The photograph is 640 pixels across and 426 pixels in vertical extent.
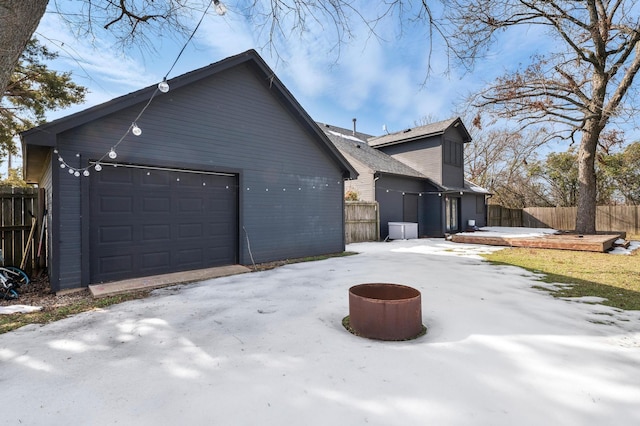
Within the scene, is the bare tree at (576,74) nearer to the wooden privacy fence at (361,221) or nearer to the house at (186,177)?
the wooden privacy fence at (361,221)

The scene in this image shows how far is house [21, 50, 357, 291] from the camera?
16.7 feet

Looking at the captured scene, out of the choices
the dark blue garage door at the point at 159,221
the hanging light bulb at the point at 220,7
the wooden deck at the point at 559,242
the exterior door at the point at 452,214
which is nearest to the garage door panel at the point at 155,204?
the dark blue garage door at the point at 159,221

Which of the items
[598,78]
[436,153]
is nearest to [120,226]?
[436,153]

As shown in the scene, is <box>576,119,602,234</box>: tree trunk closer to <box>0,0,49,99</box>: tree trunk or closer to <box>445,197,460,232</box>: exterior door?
<box>445,197,460,232</box>: exterior door

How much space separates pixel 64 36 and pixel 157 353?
15.5 ft

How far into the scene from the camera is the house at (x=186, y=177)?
16.7ft

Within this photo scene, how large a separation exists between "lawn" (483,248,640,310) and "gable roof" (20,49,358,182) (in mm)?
5536

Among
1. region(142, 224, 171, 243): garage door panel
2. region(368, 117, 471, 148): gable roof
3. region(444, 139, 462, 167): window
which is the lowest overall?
region(142, 224, 171, 243): garage door panel

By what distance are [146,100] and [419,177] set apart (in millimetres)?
12327

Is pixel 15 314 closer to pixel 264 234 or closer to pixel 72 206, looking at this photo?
pixel 72 206

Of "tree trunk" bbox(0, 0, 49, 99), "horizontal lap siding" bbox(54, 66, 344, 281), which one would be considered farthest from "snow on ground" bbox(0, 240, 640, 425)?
"horizontal lap siding" bbox(54, 66, 344, 281)

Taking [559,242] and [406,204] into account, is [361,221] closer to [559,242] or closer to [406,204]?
[406,204]

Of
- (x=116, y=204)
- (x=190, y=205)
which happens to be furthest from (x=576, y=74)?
(x=116, y=204)

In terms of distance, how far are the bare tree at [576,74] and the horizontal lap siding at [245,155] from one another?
24.5 feet
